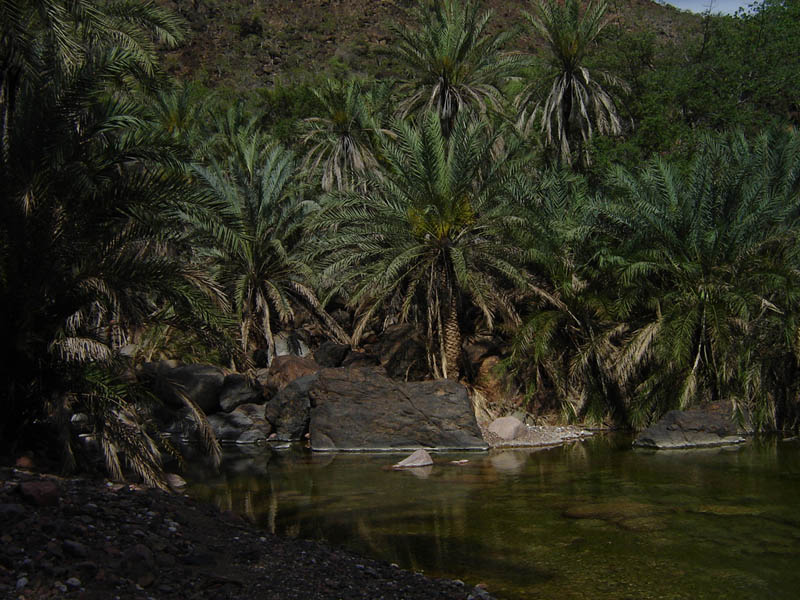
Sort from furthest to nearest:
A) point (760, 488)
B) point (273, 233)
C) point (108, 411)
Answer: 1. point (273, 233)
2. point (760, 488)
3. point (108, 411)

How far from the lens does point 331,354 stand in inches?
836

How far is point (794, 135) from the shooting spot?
56.1 feet

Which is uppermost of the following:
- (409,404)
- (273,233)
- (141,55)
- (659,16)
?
(659,16)

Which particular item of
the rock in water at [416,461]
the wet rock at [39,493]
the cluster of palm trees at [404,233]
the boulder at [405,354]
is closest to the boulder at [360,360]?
the boulder at [405,354]

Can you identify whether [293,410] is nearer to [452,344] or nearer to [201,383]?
[201,383]

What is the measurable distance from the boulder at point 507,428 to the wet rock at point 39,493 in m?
11.4

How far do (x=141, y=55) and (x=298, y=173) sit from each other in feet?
42.5

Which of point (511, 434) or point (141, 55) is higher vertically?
point (141, 55)

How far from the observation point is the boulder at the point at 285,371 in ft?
63.4

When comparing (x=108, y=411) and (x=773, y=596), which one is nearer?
(x=773, y=596)

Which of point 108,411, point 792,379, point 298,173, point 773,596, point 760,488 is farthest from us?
point 298,173

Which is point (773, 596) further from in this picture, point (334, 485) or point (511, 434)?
point (511, 434)

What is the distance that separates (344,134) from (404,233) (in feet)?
29.7

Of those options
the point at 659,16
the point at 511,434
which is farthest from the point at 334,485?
the point at 659,16
